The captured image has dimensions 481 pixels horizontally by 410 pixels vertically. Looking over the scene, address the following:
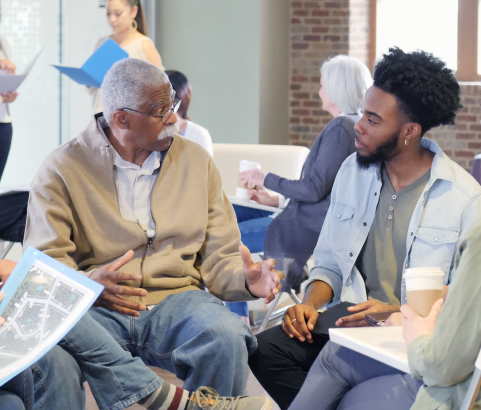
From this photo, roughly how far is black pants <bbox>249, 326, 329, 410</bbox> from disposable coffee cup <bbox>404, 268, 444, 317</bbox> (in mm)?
621

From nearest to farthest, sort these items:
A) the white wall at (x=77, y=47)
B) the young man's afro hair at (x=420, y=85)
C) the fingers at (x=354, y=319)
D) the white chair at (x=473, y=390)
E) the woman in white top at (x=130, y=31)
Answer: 1. the white chair at (x=473, y=390)
2. the fingers at (x=354, y=319)
3. the young man's afro hair at (x=420, y=85)
4. the woman in white top at (x=130, y=31)
5. the white wall at (x=77, y=47)

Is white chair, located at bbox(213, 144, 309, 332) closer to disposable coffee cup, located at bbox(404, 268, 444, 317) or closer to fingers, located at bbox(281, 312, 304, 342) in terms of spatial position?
fingers, located at bbox(281, 312, 304, 342)

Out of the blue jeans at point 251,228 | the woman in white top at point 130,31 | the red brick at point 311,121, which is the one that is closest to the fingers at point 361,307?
the blue jeans at point 251,228

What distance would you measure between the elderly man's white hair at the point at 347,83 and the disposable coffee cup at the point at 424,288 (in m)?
1.82

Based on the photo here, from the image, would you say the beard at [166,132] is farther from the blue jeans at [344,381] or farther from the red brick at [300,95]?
the red brick at [300,95]

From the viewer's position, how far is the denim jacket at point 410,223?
177 centimetres

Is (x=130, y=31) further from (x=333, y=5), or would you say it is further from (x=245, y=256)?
(x=333, y=5)

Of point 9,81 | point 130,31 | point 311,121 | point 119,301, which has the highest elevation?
point 130,31

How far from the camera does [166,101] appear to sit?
193cm

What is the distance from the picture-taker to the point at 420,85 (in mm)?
1879

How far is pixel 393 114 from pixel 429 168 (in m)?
0.20

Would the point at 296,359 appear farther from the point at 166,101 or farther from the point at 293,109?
the point at 293,109

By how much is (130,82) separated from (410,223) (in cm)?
92

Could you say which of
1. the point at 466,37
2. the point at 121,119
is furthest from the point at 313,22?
the point at 121,119
